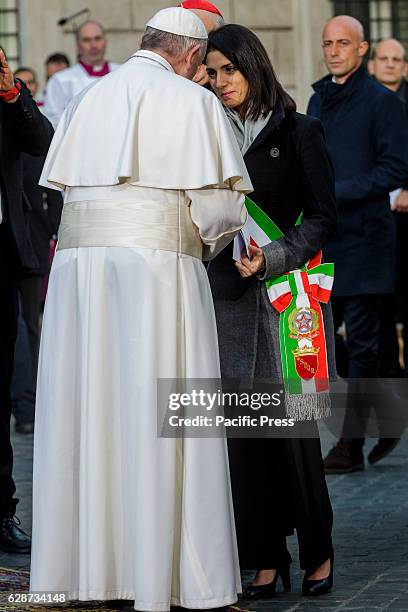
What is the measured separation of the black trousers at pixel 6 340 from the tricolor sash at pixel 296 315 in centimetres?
128

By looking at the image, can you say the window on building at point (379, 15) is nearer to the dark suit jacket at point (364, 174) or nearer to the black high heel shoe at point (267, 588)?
the dark suit jacket at point (364, 174)

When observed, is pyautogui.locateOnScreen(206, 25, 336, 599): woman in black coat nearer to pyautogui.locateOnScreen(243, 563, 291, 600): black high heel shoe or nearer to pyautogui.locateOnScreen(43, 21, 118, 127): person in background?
pyautogui.locateOnScreen(243, 563, 291, 600): black high heel shoe

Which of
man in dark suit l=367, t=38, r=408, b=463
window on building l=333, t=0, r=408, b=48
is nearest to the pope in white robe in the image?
man in dark suit l=367, t=38, r=408, b=463

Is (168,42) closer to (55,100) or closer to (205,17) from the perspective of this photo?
(205,17)

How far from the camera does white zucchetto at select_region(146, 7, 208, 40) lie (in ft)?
18.5

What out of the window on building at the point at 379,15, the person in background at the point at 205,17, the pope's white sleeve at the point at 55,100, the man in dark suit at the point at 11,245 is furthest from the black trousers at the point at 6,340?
the window on building at the point at 379,15

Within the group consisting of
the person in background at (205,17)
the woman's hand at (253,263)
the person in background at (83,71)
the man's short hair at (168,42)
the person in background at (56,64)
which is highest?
the person in background at (56,64)

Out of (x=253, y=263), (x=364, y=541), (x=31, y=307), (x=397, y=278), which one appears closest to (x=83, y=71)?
(x=31, y=307)

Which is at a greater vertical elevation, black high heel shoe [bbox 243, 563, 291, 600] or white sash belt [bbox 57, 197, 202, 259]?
white sash belt [bbox 57, 197, 202, 259]

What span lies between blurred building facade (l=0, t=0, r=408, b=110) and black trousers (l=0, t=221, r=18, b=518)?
463 inches

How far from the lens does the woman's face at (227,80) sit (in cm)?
599

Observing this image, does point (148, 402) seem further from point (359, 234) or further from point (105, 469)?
point (359, 234)

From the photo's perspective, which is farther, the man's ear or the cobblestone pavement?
the cobblestone pavement

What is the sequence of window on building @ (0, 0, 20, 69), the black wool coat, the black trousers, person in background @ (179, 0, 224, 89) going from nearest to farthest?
the black wool coat → person in background @ (179, 0, 224, 89) → the black trousers → window on building @ (0, 0, 20, 69)
